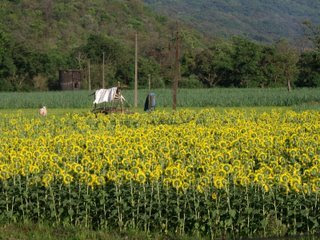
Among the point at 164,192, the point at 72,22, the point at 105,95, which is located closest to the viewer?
the point at 164,192

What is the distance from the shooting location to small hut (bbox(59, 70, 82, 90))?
57.7 metres

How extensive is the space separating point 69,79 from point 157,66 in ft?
31.1

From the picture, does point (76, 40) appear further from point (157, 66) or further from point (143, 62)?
point (143, 62)

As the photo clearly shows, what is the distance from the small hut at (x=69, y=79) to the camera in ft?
189

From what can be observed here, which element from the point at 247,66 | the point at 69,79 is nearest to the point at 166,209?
the point at 69,79

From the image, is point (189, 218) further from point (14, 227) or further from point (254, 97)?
point (254, 97)

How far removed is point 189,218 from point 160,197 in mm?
470

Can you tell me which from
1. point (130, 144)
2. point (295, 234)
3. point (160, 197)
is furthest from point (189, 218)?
point (130, 144)

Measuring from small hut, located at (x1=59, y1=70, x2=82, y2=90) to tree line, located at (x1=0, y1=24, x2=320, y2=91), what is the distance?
1.49 metres

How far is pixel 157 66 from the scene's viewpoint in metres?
64.0

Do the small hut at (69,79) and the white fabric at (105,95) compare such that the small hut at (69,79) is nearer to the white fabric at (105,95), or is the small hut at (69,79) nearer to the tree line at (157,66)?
the tree line at (157,66)

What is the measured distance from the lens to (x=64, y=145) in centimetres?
1236

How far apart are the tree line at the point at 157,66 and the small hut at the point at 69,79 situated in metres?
1.49

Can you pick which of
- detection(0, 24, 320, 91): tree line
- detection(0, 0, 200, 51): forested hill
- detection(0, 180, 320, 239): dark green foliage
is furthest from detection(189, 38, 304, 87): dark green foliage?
detection(0, 180, 320, 239): dark green foliage
